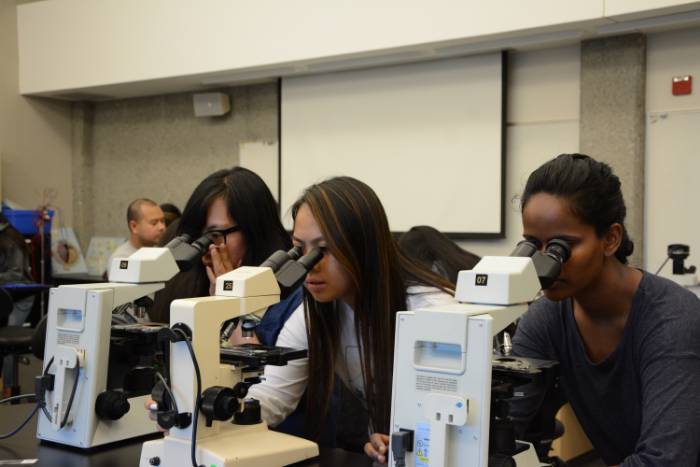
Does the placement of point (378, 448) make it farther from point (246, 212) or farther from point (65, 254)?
point (65, 254)

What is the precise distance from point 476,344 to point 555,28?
2.97m

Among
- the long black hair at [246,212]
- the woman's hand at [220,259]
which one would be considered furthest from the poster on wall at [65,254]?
the woman's hand at [220,259]

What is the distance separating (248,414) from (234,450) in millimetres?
98

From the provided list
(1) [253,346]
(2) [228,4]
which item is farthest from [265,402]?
(2) [228,4]

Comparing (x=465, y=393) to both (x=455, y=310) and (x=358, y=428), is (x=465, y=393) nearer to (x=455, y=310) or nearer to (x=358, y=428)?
(x=455, y=310)

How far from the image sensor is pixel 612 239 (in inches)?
53.0

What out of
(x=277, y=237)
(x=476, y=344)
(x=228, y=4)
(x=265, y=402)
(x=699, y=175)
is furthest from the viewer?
(x=228, y=4)

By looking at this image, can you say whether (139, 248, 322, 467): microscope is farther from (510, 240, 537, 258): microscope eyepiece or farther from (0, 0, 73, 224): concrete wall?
(0, 0, 73, 224): concrete wall

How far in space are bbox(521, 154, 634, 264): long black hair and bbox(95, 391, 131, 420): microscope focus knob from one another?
35.9 inches

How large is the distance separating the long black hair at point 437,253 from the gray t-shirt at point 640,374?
1055 millimetres

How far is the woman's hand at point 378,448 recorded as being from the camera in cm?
142

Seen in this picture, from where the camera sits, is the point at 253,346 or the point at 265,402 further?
the point at 265,402

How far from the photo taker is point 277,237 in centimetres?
209

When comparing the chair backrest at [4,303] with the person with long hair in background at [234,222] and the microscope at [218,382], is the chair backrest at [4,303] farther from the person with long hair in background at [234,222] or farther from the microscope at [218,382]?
the microscope at [218,382]
